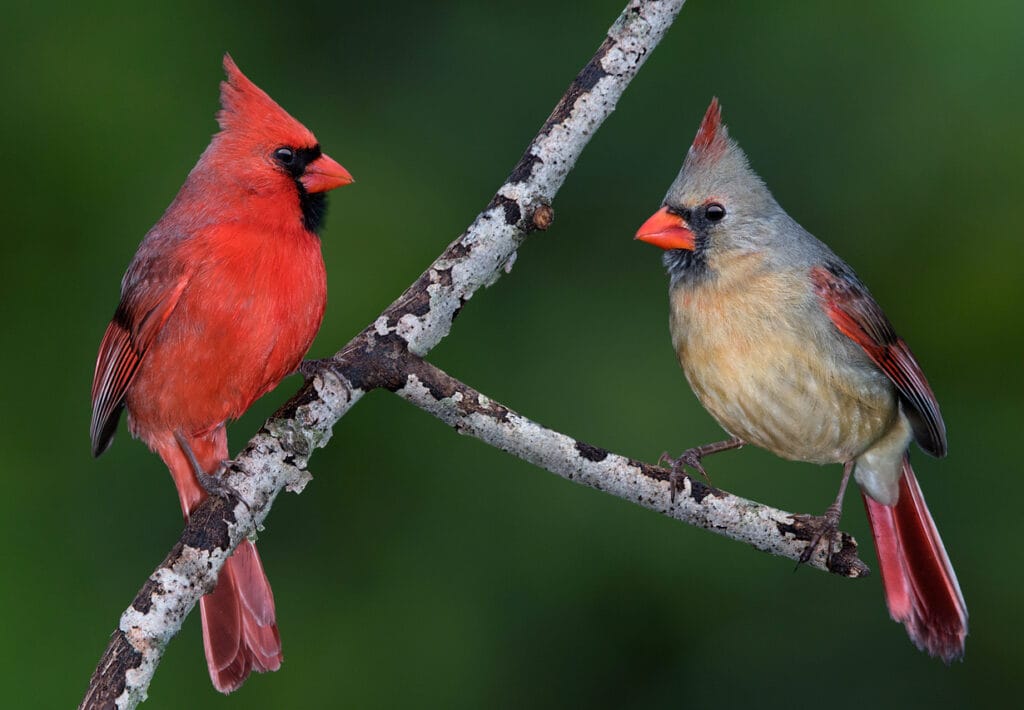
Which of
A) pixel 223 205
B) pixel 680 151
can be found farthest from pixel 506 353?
pixel 223 205

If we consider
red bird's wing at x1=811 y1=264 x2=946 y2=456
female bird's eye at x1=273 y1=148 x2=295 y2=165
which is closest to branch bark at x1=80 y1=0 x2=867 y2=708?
female bird's eye at x1=273 y1=148 x2=295 y2=165

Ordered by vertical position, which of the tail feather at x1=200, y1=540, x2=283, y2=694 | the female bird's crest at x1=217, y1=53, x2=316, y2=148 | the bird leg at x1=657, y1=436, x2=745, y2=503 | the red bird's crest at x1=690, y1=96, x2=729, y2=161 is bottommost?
the tail feather at x1=200, y1=540, x2=283, y2=694

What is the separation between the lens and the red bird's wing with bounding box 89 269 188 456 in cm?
312

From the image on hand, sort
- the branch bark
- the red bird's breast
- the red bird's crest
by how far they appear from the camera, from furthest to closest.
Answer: the red bird's crest, the red bird's breast, the branch bark

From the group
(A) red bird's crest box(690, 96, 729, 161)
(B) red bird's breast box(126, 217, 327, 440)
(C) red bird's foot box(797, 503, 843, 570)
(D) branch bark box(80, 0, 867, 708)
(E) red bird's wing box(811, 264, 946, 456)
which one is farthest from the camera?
(E) red bird's wing box(811, 264, 946, 456)

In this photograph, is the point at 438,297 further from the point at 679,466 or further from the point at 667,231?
the point at 679,466

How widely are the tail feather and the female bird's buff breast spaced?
45.4 inches

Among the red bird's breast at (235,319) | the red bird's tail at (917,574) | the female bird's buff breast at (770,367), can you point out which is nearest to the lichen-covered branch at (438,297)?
the red bird's breast at (235,319)

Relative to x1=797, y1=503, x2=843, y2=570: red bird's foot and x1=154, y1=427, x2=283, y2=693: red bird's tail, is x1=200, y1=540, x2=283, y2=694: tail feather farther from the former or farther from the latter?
x1=797, y1=503, x2=843, y2=570: red bird's foot

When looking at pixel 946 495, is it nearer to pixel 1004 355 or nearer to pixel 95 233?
pixel 1004 355

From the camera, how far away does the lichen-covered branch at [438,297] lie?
2871 millimetres

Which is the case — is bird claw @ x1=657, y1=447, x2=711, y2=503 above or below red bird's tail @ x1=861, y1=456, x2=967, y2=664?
above

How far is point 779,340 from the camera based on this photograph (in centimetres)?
332

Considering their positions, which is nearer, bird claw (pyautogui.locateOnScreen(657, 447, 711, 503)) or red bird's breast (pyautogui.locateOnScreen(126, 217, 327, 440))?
bird claw (pyautogui.locateOnScreen(657, 447, 711, 503))
